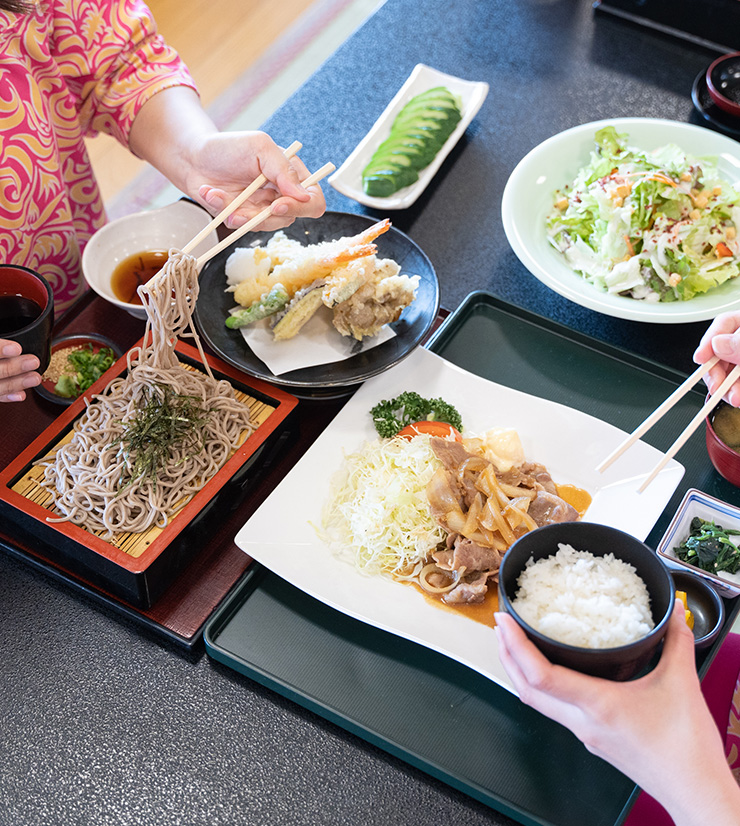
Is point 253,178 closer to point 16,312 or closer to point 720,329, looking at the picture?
point 16,312

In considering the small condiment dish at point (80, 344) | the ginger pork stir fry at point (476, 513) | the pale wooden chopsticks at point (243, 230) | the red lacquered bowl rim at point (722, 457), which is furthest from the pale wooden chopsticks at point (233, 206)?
the red lacquered bowl rim at point (722, 457)

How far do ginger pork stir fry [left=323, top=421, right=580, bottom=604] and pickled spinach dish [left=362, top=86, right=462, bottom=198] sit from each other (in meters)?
1.02

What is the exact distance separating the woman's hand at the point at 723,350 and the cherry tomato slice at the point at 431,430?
59 cm

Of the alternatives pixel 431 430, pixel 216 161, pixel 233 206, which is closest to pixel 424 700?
pixel 431 430

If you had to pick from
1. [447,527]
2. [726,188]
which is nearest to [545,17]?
[726,188]

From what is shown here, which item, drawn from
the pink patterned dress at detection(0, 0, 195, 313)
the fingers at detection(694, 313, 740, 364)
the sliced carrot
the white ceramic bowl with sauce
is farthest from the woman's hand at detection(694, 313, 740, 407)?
the pink patterned dress at detection(0, 0, 195, 313)

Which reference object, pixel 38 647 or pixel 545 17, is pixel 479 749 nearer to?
pixel 38 647

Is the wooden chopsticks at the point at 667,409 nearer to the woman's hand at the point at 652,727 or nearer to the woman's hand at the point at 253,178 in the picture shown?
the woman's hand at the point at 652,727

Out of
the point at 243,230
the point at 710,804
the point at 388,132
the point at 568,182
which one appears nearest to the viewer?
the point at 710,804

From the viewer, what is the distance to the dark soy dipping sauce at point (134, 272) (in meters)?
2.22

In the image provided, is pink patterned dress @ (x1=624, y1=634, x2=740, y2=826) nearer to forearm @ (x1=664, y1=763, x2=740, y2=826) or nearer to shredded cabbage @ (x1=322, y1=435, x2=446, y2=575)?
forearm @ (x1=664, y1=763, x2=740, y2=826)

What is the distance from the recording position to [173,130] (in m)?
2.28

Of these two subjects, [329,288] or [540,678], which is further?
[329,288]

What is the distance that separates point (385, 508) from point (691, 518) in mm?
695
